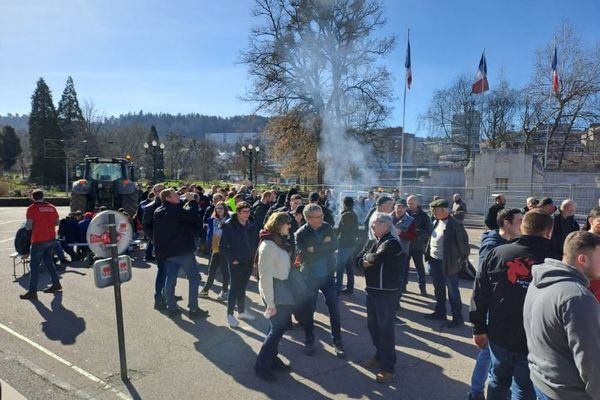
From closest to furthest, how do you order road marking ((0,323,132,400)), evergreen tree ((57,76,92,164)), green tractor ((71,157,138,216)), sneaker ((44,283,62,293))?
road marking ((0,323,132,400)) < sneaker ((44,283,62,293)) < green tractor ((71,157,138,216)) < evergreen tree ((57,76,92,164))

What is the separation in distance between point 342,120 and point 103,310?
2243 centimetres

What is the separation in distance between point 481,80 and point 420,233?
20.1 m

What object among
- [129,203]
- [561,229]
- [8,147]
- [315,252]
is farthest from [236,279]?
[8,147]

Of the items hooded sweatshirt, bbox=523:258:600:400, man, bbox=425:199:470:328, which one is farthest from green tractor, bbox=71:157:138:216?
hooded sweatshirt, bbox=523:258:600:400

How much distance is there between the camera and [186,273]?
595 centimetres

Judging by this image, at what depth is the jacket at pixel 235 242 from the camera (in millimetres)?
5641

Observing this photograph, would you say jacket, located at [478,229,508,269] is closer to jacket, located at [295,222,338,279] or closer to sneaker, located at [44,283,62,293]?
jacket, located at [295,222,338,279]

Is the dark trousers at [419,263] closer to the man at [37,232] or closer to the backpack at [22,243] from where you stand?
the man at [37,232]

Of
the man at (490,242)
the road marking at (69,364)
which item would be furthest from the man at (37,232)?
the man at (490,242)

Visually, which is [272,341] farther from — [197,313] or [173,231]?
[173,231]

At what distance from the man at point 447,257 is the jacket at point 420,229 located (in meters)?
0.97

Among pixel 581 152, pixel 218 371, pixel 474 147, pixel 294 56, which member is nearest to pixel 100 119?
pixel 294 56

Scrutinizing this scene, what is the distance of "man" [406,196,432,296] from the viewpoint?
7.06m

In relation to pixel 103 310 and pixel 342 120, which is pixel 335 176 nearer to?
pixel 342 120
